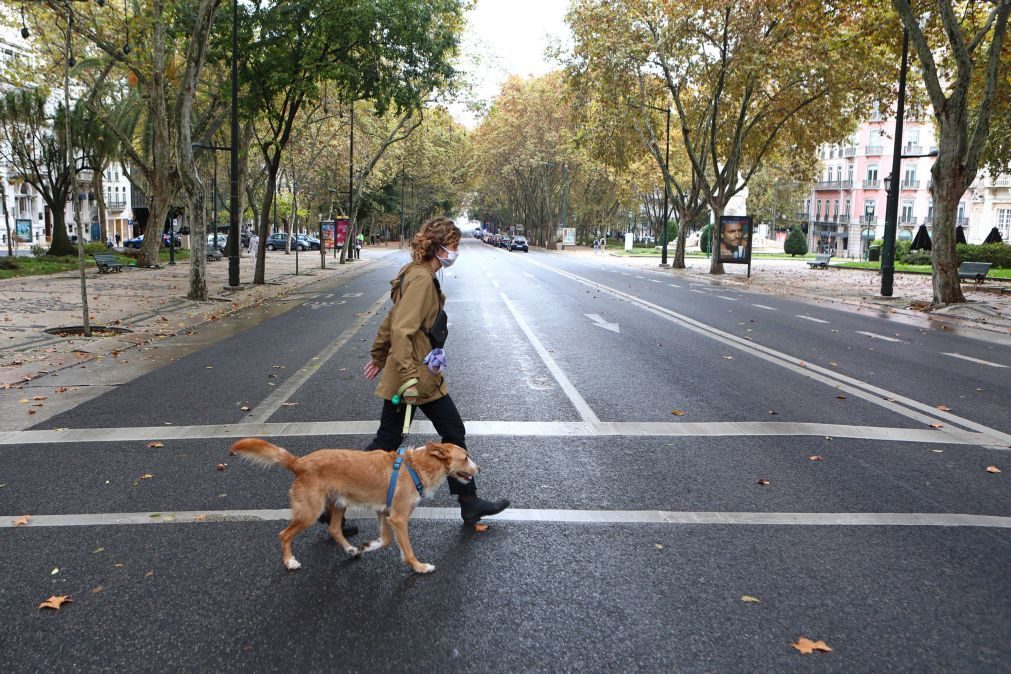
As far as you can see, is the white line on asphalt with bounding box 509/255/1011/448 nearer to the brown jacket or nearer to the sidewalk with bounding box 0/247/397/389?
the brown jacket

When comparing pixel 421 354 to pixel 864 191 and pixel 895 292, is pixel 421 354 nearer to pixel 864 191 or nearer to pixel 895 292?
pixel 895 292

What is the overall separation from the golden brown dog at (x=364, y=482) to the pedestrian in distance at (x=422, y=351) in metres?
0.34

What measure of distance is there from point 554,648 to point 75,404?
6.37 meters

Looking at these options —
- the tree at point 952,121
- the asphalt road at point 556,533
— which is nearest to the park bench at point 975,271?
the tree at point 952,121

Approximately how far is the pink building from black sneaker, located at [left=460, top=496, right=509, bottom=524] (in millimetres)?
70286

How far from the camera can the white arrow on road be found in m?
14.1

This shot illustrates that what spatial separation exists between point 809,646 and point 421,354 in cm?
230

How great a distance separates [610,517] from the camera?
4.77m

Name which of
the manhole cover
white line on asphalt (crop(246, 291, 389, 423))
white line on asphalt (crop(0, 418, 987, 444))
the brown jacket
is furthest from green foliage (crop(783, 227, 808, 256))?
the brown jacket

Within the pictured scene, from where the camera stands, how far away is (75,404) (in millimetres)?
7949

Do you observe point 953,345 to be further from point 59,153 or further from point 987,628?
point 59,153

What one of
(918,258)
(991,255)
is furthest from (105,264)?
(918,258)

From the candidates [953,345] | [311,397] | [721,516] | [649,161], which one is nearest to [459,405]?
[311,397]

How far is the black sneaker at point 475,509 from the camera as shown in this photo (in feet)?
14.9
